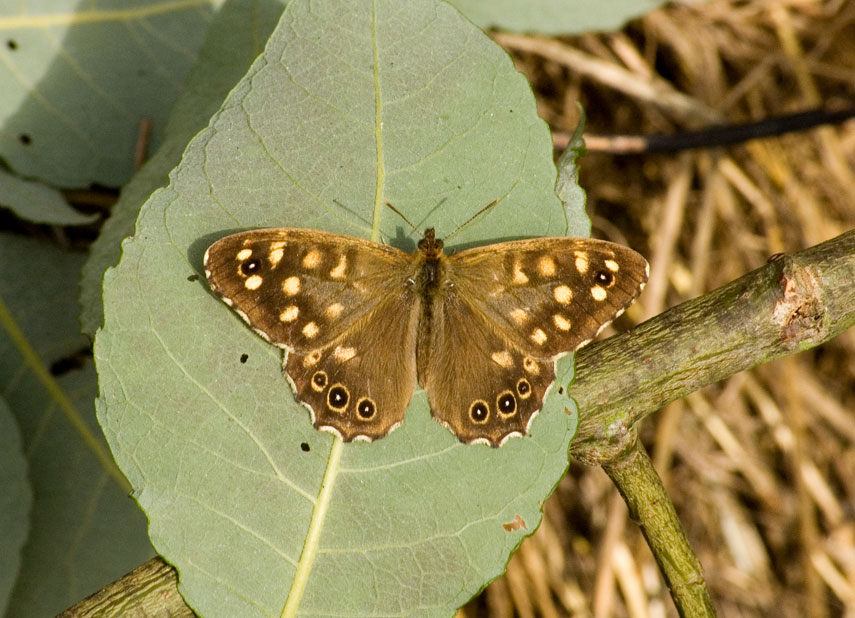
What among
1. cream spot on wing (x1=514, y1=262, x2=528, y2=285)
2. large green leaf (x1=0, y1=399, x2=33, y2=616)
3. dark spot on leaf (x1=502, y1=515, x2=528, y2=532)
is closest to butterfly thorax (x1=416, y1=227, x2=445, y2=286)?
cream spot on wing (x1=514, y1=262, x2=528, y2=285)

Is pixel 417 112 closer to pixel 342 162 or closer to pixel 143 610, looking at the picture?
pixel 342 162

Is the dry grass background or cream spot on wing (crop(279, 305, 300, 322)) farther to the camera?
the dry grass background

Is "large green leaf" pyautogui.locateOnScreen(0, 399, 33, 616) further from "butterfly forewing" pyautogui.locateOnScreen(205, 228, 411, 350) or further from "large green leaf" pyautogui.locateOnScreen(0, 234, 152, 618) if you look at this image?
"butterfly forewing" pyautogui.locateOnScreen(205, 228, 411, 350)

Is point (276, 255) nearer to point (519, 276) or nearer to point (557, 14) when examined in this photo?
point (519, 276)

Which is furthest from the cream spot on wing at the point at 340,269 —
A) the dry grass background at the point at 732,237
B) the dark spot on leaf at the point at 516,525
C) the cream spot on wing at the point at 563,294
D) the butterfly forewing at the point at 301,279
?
the dry grass background at the point at 732,237

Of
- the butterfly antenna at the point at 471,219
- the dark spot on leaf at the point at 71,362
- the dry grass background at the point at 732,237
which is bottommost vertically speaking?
the dry grass background at the point at 732,237

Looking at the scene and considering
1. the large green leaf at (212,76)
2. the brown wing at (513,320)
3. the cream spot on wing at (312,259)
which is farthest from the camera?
the large green leaf at (212,76)

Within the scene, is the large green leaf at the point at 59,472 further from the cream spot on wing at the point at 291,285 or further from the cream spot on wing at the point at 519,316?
the cream spot on wing at the point at 519,316
